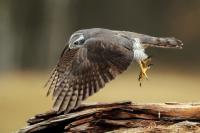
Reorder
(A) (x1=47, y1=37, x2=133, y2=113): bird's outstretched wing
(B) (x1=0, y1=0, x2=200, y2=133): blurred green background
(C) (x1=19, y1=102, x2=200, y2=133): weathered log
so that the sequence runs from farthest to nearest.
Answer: (B) (x1=0, y1=0, x2=200, y2=133): blurred green background < (A) (x1=47, y1=37, x2=133, y2=113): bird's outstretched wing < (C) (x1=19, y1=102, x2=200, y2=133): weathered log

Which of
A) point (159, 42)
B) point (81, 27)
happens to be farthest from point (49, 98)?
point (81, 27)

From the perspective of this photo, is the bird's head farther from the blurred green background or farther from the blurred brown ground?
the blurred green background

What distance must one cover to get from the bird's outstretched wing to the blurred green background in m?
11.1

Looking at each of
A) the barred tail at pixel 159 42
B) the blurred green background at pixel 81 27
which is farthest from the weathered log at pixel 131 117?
the blurred green background at pixel 81 27

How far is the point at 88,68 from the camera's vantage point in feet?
30.1

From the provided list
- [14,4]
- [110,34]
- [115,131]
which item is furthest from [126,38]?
[14,4]

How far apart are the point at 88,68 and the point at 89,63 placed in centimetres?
6

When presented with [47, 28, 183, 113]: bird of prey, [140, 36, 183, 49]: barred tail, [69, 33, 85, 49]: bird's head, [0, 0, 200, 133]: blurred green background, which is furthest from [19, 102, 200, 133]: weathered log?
[0, 0, 200, 133]: blurred green background

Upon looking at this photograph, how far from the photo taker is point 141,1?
1196 inches

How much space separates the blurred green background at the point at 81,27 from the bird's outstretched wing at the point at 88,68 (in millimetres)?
11095

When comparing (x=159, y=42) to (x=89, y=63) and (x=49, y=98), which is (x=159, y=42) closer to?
(x=89, y=63)

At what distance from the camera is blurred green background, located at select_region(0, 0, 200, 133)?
75.7 ft

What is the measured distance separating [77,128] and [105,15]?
2102 cm

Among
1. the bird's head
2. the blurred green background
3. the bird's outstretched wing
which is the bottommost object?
the bird's outstretched wing
